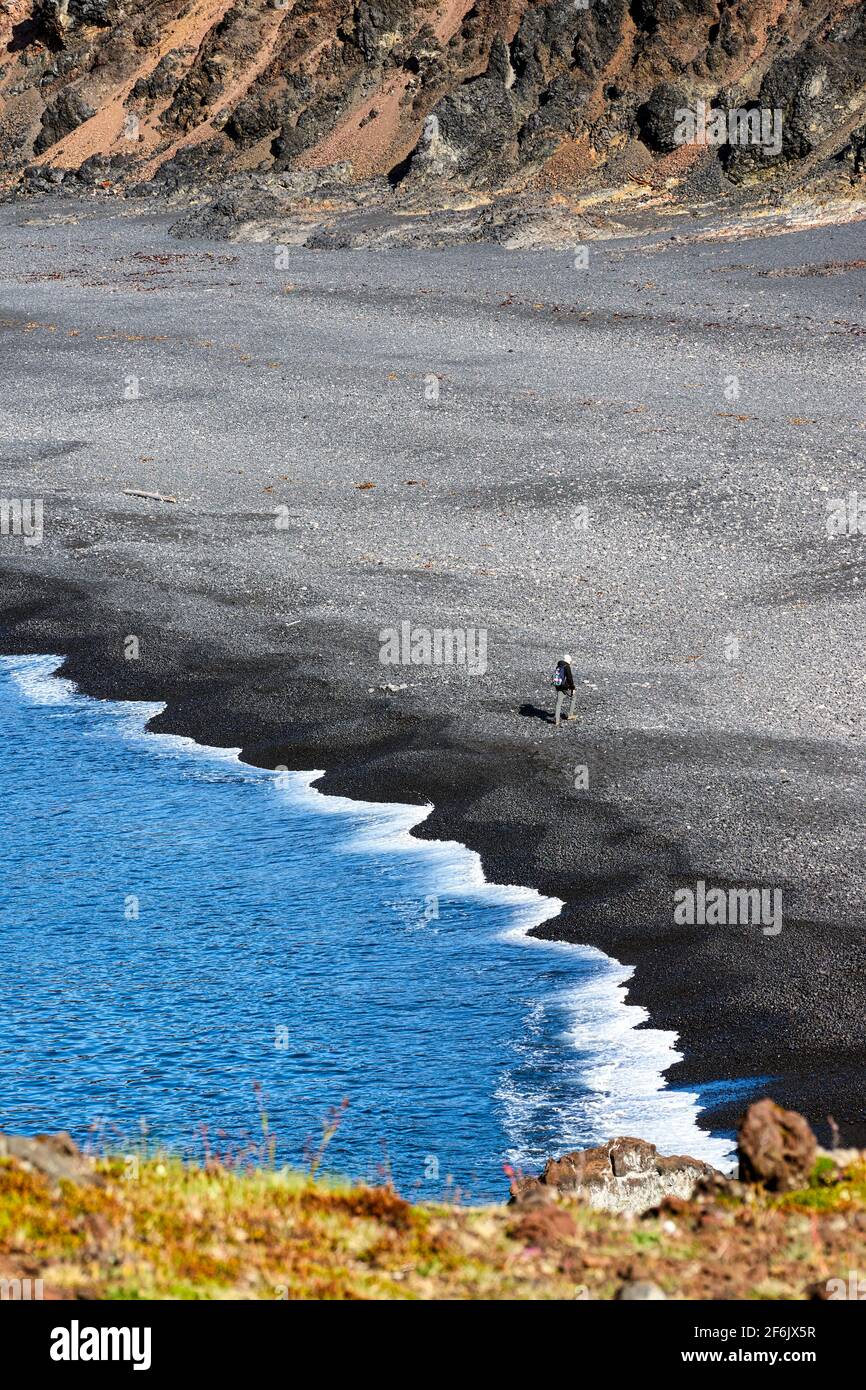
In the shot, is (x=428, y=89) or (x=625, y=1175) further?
(x=428, y=89)

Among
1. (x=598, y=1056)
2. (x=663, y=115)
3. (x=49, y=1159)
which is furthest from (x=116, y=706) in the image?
(x=663, y=115)

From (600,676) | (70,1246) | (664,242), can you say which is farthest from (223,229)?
(70,1246)

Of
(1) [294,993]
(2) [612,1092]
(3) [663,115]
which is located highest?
(3) [663,115]

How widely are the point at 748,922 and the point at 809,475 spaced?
1646cm

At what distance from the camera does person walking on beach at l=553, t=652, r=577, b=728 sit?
68.4 feet

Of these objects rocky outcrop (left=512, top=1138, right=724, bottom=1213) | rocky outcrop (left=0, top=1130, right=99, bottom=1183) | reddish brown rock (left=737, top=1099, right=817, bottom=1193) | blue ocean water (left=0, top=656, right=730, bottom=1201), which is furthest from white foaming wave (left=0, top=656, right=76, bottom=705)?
reddish brown rock (left=737, top=1099, right=817, bottom=1193)

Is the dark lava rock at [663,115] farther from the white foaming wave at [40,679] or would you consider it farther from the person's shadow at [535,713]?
the person's shadow at [535,713]

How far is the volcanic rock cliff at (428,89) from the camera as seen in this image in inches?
2341

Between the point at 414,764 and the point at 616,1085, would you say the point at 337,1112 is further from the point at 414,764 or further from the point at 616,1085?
the point at 414,764

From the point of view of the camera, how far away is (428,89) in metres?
71.5

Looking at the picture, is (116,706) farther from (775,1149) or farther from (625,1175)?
(775,1149)

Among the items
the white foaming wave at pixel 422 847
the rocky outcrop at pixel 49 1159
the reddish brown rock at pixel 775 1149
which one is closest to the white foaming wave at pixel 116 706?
the white foaming wave at pixel 422 847

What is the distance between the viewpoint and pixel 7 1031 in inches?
582

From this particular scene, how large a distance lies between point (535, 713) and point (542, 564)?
6419mm
